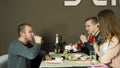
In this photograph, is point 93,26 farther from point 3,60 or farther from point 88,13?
point 3,60

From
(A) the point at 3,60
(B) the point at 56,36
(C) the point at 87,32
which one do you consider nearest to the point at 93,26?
(C) the point at 87,32

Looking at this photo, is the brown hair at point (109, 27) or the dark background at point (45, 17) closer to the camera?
the brown hair at point (109, 27)

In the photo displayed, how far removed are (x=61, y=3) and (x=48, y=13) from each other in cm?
28

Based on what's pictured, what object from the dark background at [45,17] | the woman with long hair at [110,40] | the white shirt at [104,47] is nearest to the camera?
the woman with long hair at [110,40]

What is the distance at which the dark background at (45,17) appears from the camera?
4207 millimetres

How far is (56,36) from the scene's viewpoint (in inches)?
163

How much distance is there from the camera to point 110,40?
8.75ft

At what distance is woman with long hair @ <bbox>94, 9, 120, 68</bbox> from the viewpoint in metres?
2.62

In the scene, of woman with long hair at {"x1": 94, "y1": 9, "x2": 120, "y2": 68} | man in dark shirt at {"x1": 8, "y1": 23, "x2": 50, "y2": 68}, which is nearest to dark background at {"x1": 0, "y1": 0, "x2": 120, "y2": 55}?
man in dark shirt at {"x1": 8, "y1": 23, "x2": 50, "y2": 68}

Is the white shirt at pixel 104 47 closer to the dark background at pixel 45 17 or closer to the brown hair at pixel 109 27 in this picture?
the brown hair at pixel 109 27

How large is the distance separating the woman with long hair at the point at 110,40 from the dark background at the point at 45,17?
1443 millimetres

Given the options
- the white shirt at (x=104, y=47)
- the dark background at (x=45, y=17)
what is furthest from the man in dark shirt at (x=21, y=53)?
the dark background at (x=45, y=17)

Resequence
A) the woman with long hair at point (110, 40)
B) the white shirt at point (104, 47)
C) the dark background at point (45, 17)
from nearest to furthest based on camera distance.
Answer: the woman with long hair at point (110, 40) → the white shirt at point (104, 47) → the dark background at point (45, 17)

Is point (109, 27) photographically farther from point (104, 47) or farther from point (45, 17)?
point (45, 17)
